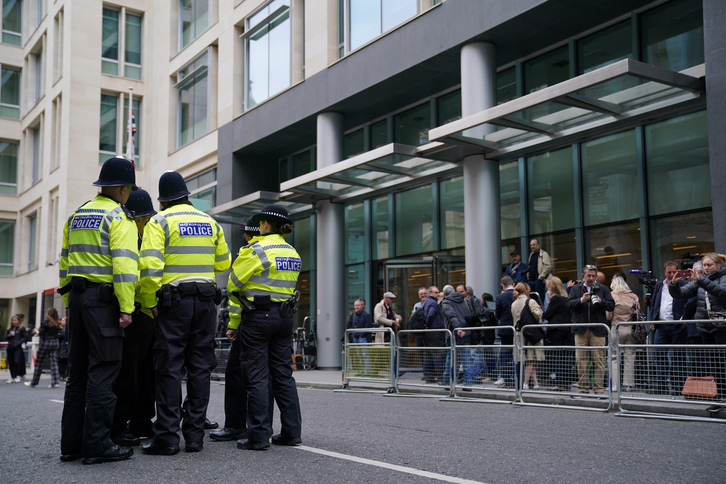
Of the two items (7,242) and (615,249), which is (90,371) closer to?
(615,249)

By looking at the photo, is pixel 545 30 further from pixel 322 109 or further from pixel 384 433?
pixel 384 433

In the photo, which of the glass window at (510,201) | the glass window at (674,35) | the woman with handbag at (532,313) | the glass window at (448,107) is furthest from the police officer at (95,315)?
the glass window at (448,107)

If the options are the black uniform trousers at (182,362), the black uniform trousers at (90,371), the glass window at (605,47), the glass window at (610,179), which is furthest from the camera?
the glass window at (605,47)

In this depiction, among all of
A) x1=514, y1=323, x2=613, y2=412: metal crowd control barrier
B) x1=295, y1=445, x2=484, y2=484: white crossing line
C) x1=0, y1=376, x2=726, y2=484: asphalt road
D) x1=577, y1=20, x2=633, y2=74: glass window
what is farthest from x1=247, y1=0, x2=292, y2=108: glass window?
x1=295, y1=445, x2=484, y2=484: white crossing line

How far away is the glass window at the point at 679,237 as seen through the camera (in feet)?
42.8

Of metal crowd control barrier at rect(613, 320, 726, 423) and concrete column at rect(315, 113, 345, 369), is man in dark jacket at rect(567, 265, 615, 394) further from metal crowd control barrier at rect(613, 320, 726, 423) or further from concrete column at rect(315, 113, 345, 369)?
concrete column at rect(315, 113, 345, 369)

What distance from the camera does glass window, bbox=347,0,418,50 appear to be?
17828 mm

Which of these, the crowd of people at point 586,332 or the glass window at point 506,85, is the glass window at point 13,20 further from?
the crowd of people at point 586,332

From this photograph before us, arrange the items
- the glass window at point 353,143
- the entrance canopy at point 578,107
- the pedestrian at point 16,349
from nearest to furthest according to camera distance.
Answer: the entrance canopy at point 578,107, the pedestrian at point 16,349, the glass window at point 353,143

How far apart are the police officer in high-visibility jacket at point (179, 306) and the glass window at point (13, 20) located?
41604mm

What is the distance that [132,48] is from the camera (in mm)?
34125

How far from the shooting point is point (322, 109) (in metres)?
20.4

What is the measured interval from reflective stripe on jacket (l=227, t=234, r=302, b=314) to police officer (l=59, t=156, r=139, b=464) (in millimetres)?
918

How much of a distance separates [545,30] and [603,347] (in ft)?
26.0
